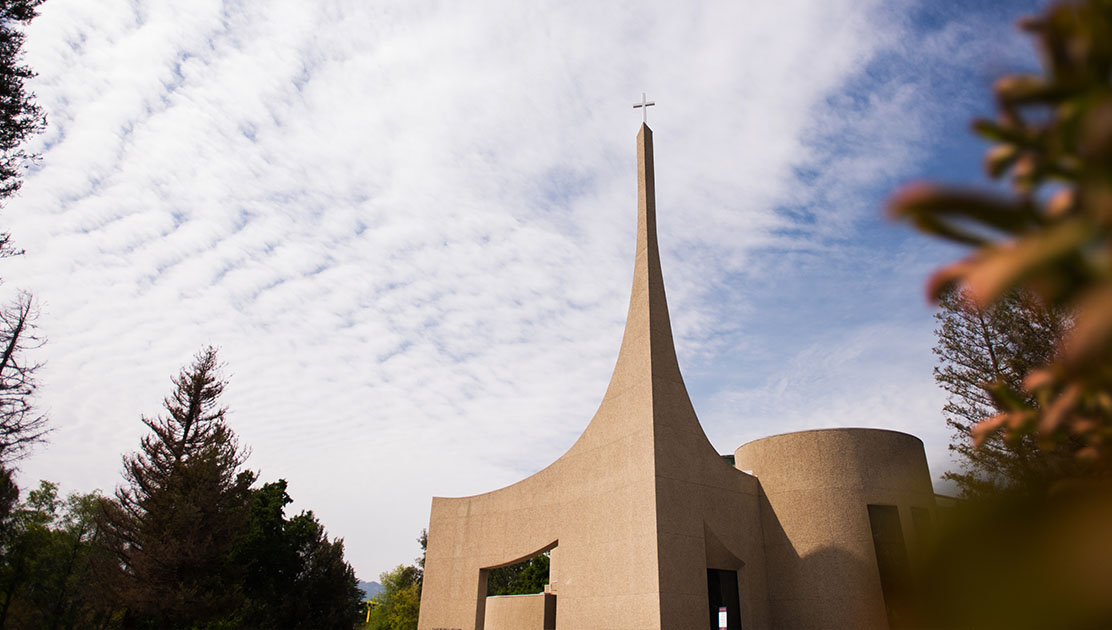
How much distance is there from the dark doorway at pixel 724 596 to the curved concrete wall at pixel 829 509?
108 centimetres

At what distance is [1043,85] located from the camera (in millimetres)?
710

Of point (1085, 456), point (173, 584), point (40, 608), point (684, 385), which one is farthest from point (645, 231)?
point (40, 608)

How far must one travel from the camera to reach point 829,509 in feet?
55.5

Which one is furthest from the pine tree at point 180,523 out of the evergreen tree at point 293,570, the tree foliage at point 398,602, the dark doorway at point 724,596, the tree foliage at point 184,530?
the tree foliage at point 398,602

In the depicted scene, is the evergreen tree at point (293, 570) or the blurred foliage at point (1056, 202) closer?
the blurred foliage at point (1056, 202)

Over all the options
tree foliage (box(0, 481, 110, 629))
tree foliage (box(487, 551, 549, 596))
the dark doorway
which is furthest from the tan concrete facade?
tree foliage (box(487, 551, 549, 596))

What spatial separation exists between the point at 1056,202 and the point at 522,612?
20.7 meters

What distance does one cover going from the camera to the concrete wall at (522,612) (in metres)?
18.4

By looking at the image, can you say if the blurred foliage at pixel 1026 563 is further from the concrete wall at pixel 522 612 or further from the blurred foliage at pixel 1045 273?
the concrete wall at pixel 522 612

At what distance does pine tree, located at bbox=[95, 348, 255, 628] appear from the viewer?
20562 millimetres

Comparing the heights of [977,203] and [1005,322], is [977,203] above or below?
below

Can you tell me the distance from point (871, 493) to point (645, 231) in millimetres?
9692

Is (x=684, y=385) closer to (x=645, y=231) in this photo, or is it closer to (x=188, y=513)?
(x=645, y=231)

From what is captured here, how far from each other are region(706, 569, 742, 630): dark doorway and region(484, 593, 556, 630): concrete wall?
4734 millimetres
